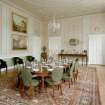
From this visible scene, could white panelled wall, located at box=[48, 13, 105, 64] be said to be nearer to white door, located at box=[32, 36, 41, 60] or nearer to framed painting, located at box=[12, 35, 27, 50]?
white door, located at box=[32, 36, 41, 60]

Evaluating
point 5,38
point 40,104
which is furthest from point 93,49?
point 40,104

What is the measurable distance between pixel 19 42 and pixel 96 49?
6162mm

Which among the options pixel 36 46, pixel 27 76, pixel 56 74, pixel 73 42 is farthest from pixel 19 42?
pixel 56 74

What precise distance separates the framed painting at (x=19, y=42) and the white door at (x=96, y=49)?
17.8ft

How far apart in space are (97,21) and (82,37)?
176 cm

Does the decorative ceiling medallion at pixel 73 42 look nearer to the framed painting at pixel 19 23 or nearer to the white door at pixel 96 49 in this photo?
the white door at pixel 96 49

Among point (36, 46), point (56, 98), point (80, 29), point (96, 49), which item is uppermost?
point (80, 29)

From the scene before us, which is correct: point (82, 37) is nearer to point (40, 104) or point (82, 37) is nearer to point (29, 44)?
point (29, 44)

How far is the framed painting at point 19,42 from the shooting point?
881 cm

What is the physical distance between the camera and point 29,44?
1073 centimetres

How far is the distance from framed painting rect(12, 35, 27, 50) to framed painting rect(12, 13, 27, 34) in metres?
0.45

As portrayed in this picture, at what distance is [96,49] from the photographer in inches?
429

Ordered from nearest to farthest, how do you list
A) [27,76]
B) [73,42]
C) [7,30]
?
[27,76] < [7,30] < [73,42]

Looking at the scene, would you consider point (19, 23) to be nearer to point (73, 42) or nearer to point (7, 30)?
point (7, 30)
